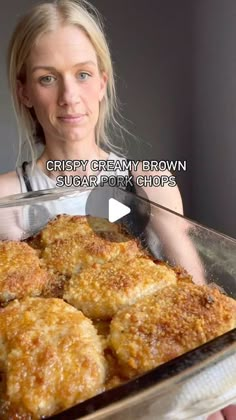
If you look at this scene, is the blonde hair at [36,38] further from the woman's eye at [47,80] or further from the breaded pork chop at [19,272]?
the breaded pork chop at [19,272]

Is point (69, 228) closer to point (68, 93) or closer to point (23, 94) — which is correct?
point (68, 93)

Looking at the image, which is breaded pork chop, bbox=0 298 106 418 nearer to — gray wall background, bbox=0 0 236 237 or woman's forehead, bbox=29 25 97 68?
woman's forehead, bbox=29 25 97 68

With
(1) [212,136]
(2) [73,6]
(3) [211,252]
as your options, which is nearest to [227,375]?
(3) [211,252]

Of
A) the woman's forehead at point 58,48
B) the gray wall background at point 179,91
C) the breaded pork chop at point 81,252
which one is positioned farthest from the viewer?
the gray wall background at point 179,91

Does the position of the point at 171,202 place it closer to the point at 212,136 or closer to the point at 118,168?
the point at 118,168

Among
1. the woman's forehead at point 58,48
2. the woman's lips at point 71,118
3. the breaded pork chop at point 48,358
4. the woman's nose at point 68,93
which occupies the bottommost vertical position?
the breaded pork chop at point 48,358

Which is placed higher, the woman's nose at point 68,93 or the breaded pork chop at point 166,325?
the woman's nose at point 68,93

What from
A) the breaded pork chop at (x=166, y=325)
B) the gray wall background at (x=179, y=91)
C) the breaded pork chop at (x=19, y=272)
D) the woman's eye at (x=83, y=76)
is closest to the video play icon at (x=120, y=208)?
the breaded pork chop at (x=19, y=272)
